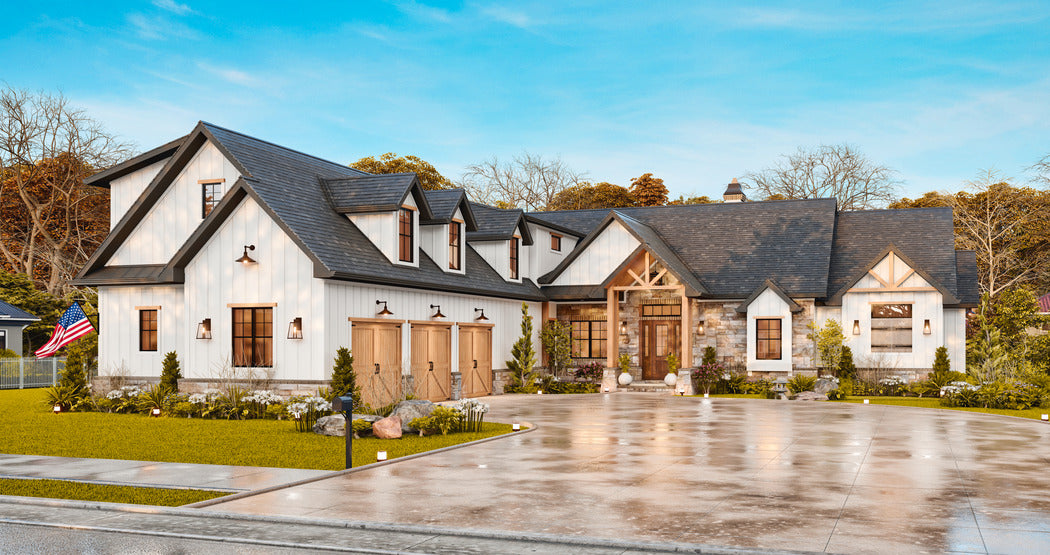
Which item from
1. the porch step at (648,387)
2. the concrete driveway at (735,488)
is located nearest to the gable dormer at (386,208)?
the concrete driveway at (735,488)

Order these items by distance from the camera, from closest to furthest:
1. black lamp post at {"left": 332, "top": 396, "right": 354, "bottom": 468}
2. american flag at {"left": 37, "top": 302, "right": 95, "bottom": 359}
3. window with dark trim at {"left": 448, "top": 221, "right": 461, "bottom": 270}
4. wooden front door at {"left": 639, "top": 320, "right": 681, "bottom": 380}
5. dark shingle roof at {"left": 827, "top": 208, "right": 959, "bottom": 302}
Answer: black lamp post at {"left": 332, "top": 396, "right": 354, "bottom": 468} < american flag at {"left": 37, "top": 302, "right": 95, "bottom": 359} < window with dark trim at {"left": 448, "top": 221, "right": 461, "bottom": 270} < dark shingle roof at {"left": 827, "top": 208, "right": 959, "bottom": 302} < wooden front door at {"left": 639, "top": 320, "right": 681, "bottom": 380}

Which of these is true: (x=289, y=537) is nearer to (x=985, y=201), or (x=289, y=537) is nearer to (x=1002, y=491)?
(x=1002, y=491)

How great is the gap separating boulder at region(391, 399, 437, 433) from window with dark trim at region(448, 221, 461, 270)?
33.8ft

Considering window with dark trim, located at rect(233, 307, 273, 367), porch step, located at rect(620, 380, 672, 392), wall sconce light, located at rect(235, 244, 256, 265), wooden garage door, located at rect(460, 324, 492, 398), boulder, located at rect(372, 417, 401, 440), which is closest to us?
boulder, located at rect(372, 417, 401, 440)

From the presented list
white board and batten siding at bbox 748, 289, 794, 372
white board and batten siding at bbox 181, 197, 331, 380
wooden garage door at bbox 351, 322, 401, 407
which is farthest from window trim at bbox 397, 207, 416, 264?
white board and batten siding at bbox 748, 289, 794, 372

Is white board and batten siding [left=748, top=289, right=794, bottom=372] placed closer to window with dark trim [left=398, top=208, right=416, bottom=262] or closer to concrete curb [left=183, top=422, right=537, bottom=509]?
window with dark trim [left=398, top=208, right=416, bottom=262]

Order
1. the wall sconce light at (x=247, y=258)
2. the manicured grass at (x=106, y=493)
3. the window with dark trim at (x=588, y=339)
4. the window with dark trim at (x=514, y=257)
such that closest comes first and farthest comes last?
the manicured grass at (x=106, y=493), the wall sconce light at (x=247, y=258), the window with dark trim at (x=514, y=257), the window with dark trim at (x=588, y=339)

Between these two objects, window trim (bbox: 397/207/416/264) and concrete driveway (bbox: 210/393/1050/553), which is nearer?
concrete driveway (bbox: 210/393/1050/553)

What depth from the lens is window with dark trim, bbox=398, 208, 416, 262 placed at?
25.0m

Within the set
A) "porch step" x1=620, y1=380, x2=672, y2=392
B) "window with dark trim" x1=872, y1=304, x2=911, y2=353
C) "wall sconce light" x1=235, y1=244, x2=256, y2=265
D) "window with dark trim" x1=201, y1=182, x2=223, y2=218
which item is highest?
"window with dark trim" x1=201, y1=182, x2=223, y2=218

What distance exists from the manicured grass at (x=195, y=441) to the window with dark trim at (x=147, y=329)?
10.3 feet

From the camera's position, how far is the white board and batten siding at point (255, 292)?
70.1 feet

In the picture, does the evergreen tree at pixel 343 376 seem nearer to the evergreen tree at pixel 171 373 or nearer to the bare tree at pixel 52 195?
the evergreen tree at pixel 171 373

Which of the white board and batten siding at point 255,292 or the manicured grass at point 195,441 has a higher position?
the white board and batten siding at point 255,292
